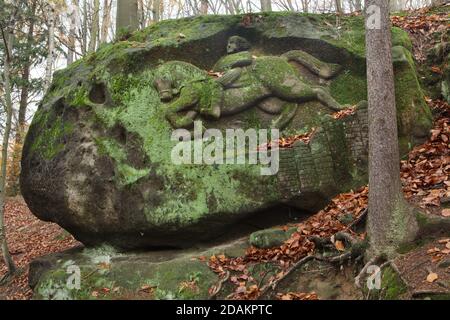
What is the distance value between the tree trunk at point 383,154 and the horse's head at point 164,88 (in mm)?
4207

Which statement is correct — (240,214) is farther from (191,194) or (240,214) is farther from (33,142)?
(33,142)

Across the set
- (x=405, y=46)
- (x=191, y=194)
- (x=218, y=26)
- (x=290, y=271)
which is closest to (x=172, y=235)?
(x=191, y=194)

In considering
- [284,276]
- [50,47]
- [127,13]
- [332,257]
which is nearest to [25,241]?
[50,47]

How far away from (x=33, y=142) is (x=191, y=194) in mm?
3994

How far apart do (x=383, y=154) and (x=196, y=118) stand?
4.04 m

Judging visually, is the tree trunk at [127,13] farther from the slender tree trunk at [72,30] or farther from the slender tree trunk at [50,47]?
the slender tree trunk at [72,30]

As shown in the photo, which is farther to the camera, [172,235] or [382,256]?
[172,235]

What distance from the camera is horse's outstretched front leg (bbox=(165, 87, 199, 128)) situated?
8383 millimetres

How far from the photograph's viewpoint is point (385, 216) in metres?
5.35

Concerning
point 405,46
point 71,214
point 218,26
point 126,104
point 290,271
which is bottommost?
point 290,271

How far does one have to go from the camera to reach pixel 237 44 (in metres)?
9.59

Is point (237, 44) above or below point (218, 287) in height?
above

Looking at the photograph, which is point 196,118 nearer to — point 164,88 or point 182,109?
point 182,109

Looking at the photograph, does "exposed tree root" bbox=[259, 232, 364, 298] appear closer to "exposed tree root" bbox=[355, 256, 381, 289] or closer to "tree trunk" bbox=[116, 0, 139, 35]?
"exposed tree root" bbox=[355, 256, 381, 289]
